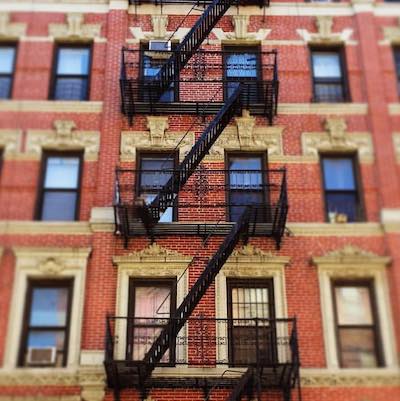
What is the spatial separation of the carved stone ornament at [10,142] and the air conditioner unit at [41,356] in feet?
14.4

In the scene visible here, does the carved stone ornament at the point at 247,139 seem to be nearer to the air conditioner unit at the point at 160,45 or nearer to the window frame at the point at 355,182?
the window frame at the point at 355,182

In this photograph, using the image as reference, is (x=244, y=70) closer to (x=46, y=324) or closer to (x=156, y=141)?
(x=156, y=141)

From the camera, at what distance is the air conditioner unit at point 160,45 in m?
15.6

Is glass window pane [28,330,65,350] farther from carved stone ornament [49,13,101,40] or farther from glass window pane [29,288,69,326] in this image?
carved stone ornament [49,13,101,40]

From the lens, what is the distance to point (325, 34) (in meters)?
16.0

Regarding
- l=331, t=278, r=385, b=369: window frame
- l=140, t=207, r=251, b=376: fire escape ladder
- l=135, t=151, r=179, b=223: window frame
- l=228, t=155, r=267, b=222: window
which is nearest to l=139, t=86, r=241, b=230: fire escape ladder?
l=135, t=151, r=179, b=223: window frame

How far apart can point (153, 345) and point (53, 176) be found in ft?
15.8

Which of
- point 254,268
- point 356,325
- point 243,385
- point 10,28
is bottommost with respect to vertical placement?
point 243,385

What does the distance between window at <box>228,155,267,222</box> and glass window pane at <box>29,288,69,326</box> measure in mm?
3930

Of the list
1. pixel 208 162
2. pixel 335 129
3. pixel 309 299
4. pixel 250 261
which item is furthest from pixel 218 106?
pixel 309 299

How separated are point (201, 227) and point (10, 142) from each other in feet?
15.6

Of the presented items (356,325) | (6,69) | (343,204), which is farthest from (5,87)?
(356,325)

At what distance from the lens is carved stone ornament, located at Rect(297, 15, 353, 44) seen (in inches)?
629

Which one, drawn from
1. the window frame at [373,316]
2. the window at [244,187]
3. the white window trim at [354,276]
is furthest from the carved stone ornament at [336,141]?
the window frame at [373,316]
